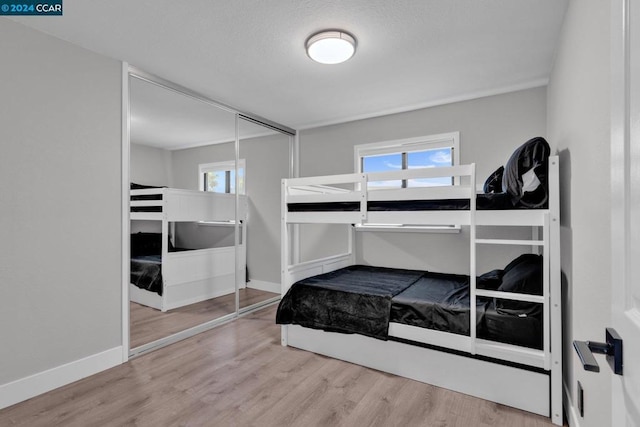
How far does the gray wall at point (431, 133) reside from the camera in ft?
10.1

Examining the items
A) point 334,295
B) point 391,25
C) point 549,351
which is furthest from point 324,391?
point 391,25

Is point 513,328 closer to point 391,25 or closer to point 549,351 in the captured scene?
point 549,351

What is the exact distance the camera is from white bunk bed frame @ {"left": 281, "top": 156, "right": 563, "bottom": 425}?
1862mm

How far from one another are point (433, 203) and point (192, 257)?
7.77ft

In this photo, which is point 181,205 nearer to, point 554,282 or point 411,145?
point 411,145

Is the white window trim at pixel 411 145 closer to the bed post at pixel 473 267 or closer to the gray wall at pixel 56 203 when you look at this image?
the bed post at pixel 473 267

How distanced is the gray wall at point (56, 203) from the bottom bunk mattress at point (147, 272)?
0.14 metres

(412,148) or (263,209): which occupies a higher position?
(412,148)

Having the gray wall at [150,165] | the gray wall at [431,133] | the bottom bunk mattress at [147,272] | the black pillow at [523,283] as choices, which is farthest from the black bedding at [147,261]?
the black pillow at [523,283]

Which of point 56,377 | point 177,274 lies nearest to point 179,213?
point 177,274

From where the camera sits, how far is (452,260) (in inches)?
132

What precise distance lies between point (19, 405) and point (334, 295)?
212 centimetres

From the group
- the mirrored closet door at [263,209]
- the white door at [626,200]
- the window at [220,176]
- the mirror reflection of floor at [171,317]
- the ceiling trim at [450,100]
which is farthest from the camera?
the mirrored closet door at [263,209]

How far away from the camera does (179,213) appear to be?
309 cm
